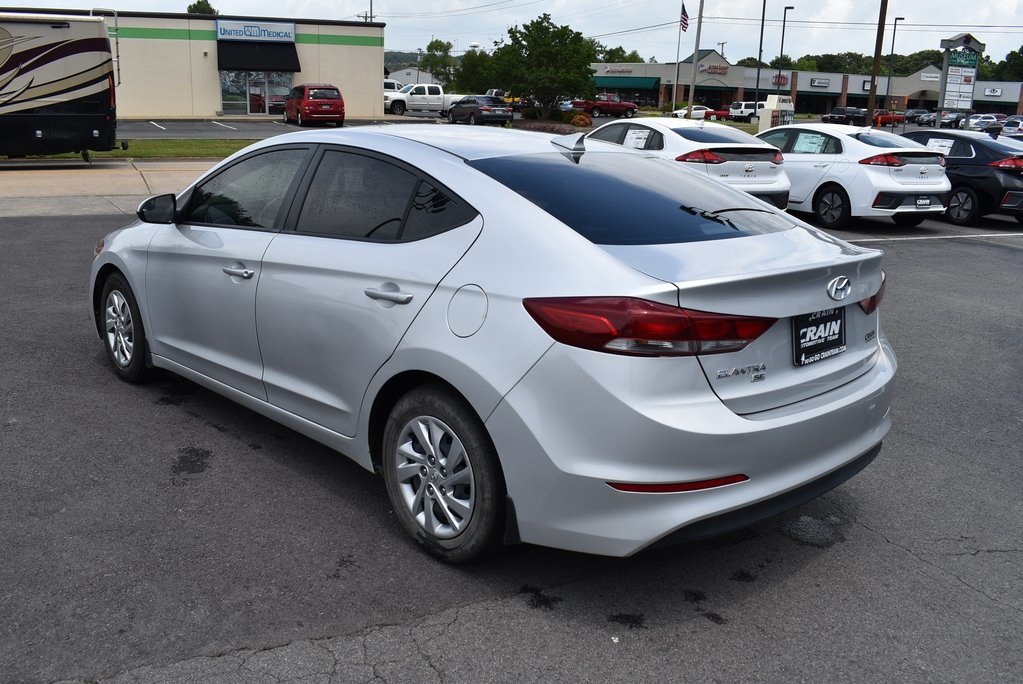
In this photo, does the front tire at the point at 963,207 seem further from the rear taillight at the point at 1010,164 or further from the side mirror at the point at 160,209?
the side mirror at the point at 160,209

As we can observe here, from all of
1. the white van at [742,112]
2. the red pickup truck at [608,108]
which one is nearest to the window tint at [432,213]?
the red pickup truck at [608,108]

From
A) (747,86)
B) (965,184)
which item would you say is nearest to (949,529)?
(965,184)

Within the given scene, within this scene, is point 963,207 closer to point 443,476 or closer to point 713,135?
point 713,135

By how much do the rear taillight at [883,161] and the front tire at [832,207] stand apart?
58 centimetres

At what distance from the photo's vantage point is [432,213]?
378 centimetres

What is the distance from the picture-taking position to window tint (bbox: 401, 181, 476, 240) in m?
3.67

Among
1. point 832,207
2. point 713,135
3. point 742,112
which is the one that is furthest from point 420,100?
point 713,135

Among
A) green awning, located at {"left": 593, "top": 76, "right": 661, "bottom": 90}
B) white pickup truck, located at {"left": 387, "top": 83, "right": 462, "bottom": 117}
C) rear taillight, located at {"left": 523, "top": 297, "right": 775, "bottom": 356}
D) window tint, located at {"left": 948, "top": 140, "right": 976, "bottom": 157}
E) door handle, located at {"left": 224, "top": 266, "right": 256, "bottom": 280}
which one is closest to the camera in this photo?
rear taillight, located at {"left": 523, "top": 297, "right": 775, "bottom": 356}

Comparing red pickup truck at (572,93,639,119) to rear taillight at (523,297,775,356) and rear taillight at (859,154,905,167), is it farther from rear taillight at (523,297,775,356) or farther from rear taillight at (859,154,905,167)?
rear taillight at (523,297,775,356)

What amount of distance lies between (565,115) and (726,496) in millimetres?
53052

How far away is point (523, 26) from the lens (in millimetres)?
53406

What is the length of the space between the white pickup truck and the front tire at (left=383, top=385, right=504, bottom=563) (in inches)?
2176

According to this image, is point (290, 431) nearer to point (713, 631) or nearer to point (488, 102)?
point (713, 631)

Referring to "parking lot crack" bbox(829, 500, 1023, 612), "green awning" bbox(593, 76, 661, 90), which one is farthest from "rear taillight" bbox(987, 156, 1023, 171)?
"green awning" bbox(593, 76, 661, 90)
